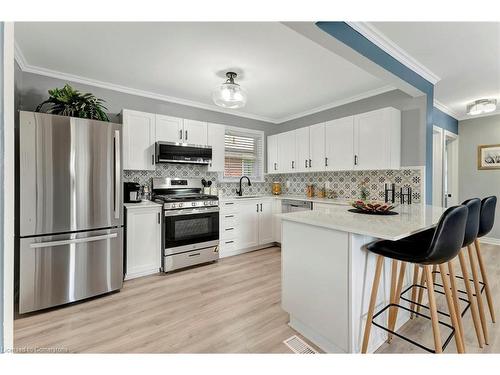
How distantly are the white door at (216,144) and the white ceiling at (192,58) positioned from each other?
1.67 feet

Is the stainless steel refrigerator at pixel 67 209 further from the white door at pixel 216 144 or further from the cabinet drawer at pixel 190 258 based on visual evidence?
the white door at pixel 216 144

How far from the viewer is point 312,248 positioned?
1.72m

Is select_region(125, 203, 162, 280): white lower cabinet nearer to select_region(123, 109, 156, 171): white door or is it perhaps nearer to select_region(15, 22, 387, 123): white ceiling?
select_region(123, 109, 156, 171): white door

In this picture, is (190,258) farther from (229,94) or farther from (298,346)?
(229,94)

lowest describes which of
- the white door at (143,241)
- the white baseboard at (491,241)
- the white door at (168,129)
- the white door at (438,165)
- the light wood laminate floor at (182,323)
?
the light wood laminate floor at (182,323)

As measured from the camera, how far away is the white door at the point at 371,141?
304 cm

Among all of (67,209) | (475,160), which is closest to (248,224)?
(67,209)

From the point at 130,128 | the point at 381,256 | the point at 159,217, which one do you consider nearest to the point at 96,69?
the point at 130,128

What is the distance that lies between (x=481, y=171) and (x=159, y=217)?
219 inches

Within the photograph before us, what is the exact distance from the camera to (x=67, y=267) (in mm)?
2236

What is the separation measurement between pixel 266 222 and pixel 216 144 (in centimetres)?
161

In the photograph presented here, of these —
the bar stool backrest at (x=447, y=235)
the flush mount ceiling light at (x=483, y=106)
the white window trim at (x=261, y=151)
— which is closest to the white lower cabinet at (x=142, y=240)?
the white window trim at (x=261, y=151)

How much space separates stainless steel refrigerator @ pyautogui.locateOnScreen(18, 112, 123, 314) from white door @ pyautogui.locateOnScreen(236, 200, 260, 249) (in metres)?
1.81
